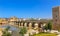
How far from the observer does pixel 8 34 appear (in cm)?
1213

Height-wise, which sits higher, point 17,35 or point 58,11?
point 58,11

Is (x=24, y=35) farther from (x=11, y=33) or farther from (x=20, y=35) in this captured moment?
(x=11, y=33)

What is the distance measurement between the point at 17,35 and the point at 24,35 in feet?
1.98

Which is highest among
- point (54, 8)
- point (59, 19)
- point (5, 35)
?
point (54, 8)

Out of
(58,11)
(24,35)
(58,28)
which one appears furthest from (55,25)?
(24,35)

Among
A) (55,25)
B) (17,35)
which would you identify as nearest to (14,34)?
(17,35)

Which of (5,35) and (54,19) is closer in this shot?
(5,35)

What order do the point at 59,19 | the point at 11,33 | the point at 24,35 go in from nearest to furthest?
the point at 24,35
the point at 11,33
the point at 59,19

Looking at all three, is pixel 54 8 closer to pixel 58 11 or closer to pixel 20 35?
pixel 58 11

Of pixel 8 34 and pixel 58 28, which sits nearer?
pixel 8 34

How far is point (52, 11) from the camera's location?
1429 cm

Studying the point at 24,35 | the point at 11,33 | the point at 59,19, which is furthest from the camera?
the point at 59,19

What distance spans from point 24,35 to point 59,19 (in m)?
4.56

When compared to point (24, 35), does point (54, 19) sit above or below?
above
